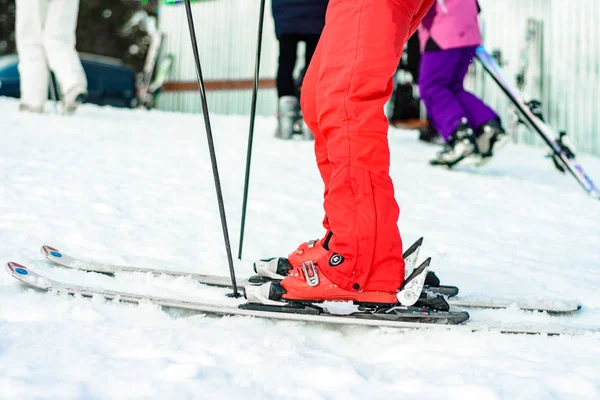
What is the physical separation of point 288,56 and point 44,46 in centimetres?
202

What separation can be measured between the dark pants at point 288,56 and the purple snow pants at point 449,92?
3.93ft

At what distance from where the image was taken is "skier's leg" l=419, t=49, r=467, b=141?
13.2 feet

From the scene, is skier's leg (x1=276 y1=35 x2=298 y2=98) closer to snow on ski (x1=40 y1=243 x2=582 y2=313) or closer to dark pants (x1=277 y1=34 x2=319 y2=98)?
dark pants (x1=277 y1=34 x2=319 y2=98)

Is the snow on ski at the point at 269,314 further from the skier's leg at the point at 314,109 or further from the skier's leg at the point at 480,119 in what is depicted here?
the skier's leg at the point at 480,119

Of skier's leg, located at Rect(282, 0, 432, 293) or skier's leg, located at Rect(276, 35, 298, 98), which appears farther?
skier's leg, located at Rect(276, 35, 298, 98)

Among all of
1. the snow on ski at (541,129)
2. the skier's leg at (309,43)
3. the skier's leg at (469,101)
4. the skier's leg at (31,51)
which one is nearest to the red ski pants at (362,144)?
the skier's leg at (469,101)

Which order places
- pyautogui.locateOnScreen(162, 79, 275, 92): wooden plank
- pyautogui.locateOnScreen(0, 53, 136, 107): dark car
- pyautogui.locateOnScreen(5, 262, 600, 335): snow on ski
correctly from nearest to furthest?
pyautogui.locateOnScreen(5, 262, 600, 335): snow on ski → pyautogui.locateOnScreen(162, 79, 275, 92): wooden plank → pyautogui.locateOnScreen(0, 53, 136, 107): dark car

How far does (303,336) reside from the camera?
4.59ft

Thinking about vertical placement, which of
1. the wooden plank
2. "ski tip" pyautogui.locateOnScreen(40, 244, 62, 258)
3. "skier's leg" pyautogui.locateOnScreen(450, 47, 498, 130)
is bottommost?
the wooden plank

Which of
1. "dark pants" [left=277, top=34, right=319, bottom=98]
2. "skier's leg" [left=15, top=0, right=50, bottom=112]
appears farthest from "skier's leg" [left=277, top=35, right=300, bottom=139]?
"skier's leg" [left=15, top=0, right=50, bottom=112]

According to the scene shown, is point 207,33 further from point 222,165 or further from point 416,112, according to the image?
point 222,165

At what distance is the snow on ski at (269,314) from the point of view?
4.62 feet

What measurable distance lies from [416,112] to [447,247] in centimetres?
565

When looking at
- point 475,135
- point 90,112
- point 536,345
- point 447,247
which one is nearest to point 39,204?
point 447,247
